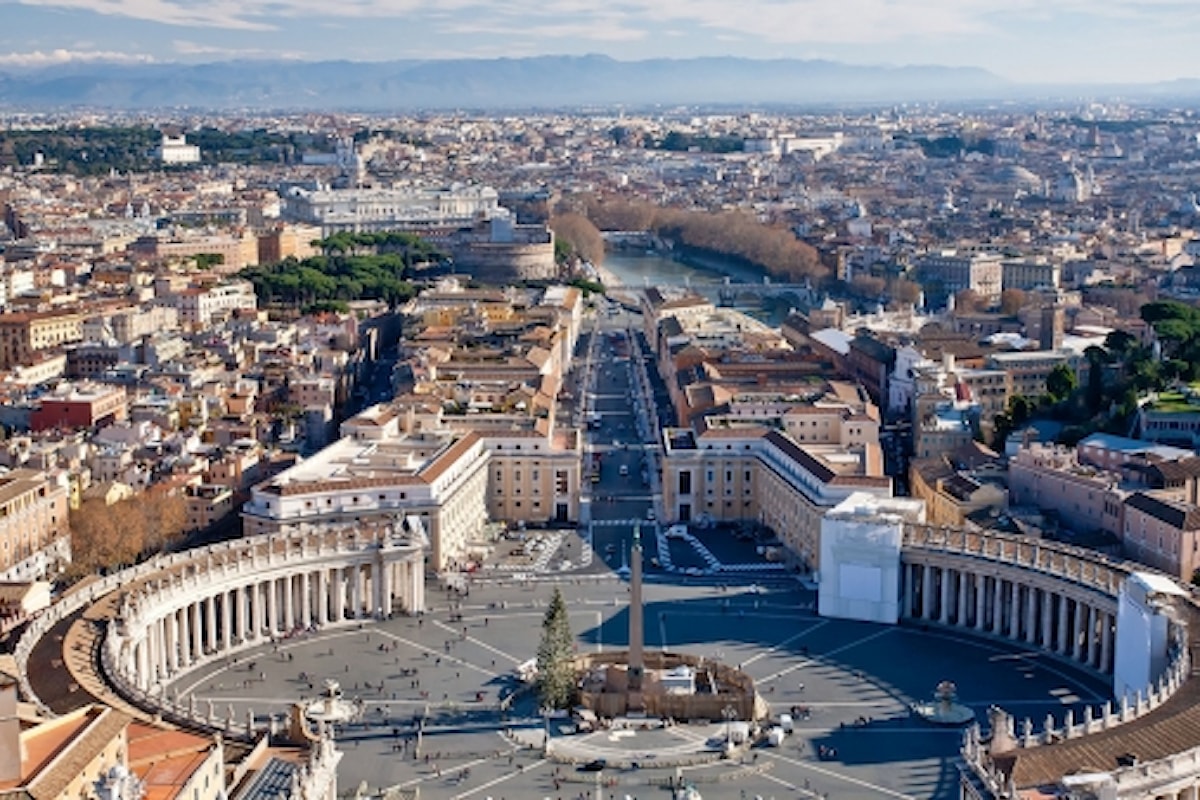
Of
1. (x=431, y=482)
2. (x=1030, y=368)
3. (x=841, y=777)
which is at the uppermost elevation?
(x=431, y=482)

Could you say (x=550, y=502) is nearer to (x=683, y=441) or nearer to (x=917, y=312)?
(x=683, y=441)

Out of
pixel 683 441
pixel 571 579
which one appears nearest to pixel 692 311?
pixel 683 441

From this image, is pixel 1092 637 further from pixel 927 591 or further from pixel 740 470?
pixel 740 470

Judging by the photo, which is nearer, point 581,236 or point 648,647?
point 648,647

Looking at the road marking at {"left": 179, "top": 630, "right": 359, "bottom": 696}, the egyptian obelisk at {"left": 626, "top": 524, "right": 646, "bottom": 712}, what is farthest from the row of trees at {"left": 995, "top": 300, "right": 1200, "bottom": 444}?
the road marking at {"left": 179, "top": 630, "right": 359, "bottom": 696}

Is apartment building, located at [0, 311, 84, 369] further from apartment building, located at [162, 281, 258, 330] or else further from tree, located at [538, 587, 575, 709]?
tree, located at [538, 587, 575, 709]

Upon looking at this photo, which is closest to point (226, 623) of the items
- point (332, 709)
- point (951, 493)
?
point (332, 709)
